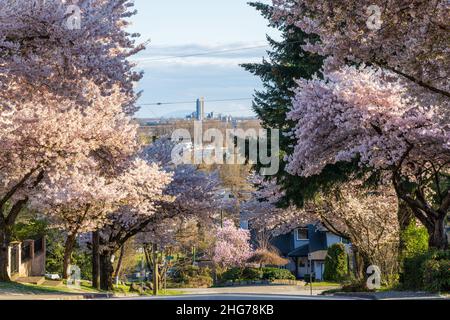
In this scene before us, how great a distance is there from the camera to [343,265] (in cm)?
6581

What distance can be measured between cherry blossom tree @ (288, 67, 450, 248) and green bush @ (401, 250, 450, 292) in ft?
8.08

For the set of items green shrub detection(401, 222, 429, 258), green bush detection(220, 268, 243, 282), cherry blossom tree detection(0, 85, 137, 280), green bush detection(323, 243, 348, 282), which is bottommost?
green bush detection(220, 268, 243, 282)

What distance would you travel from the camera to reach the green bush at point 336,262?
6550 cm

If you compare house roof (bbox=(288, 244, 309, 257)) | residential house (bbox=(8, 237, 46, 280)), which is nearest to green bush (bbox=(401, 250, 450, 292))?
residential house (bbox=(8, 237, 46, 280))

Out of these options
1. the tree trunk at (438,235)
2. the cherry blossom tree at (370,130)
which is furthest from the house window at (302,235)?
the tree trunk at (438,235)

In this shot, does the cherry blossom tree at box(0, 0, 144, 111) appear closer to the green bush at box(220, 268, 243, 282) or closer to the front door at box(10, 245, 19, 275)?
the front door at box(10, 245, 19, 275)

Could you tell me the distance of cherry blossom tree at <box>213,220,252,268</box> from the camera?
256ft

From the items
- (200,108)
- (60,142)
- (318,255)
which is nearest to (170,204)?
(60,142)

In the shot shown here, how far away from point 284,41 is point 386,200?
8.44 metres

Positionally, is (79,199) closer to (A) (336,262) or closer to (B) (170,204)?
(B) (170,204)

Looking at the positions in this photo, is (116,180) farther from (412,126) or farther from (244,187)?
(244,187)

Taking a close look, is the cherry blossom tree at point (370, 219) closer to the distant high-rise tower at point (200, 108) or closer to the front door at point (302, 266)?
the front door at point (302, 266)

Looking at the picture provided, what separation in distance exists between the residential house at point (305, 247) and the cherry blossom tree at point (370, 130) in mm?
54034

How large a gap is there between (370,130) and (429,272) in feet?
19.5
